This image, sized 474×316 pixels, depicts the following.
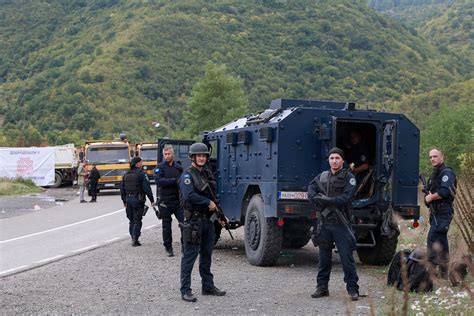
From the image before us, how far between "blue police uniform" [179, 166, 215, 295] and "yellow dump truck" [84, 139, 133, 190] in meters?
24.2

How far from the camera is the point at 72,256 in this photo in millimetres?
12969

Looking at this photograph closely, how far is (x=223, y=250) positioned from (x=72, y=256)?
111 inches

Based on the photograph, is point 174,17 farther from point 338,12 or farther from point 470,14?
point 470,14

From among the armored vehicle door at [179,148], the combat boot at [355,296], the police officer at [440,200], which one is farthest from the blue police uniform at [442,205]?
the armored vehicle door at [179,148]

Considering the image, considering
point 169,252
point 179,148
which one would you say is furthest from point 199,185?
point 179,148

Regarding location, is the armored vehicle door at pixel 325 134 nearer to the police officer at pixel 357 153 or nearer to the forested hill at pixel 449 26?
the police officer at pixel 357 153

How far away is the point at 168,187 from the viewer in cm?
1287

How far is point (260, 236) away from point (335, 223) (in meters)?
2.73

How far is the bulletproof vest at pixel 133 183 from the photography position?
14.3m

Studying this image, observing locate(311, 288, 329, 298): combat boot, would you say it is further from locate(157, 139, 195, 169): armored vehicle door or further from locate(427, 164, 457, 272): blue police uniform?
locate(157, 139, 195, 169): armored vehicle door

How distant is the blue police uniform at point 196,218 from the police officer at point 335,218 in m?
1.31

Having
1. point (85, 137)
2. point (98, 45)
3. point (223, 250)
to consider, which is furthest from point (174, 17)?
point (223, 250)

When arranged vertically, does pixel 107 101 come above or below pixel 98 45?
below

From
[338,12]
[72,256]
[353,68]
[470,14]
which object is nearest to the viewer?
[72,256]
